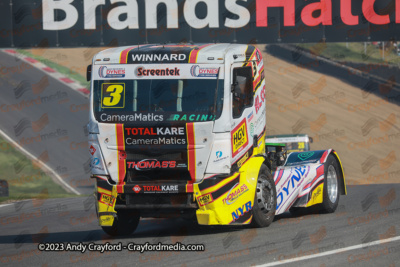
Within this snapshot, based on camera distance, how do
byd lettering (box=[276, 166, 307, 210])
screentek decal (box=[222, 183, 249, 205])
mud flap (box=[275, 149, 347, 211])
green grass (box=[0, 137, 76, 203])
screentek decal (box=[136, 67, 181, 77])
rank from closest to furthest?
1. screentek decal (box=[222, 183, 249, 205])
2. screentek decal (box=[136, 67, 181, 77])
3. byd lettering (box=[276, 166, 307, 210])
4. mud flap (box=[275, 149, 347, 211])
5. green grass (box=[0, 137, 76, 203])

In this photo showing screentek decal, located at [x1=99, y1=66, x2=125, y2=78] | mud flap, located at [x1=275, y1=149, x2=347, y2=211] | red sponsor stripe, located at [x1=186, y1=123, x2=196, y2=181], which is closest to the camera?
red sponsor stripe, located at [x1=186, y1=123, x2=196, y2=181]

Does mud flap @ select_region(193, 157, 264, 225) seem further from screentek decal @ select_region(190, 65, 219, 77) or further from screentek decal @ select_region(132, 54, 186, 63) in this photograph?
screentek decal @ select_region(132, 54, 186, 63)

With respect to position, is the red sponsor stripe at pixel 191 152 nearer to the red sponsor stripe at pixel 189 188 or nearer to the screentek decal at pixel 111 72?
the red sponsor stripe at pixel 189 188

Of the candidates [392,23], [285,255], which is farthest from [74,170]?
[285,255]

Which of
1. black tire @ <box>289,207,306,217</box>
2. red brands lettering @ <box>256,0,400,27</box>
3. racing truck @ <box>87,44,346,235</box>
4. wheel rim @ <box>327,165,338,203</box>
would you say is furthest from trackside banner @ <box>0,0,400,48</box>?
racing truck @ <box>87,44,346,235</box>

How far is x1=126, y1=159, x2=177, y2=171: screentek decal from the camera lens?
1084cm

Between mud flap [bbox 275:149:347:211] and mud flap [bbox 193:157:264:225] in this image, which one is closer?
mud flap [bbox 193:157:264:225]

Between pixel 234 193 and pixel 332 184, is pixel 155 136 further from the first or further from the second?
pixel 332 184

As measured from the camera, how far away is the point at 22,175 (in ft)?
95.7

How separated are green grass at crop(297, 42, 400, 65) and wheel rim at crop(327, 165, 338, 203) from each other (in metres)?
37.7

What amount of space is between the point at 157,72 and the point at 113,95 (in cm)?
74

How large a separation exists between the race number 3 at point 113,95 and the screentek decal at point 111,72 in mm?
137

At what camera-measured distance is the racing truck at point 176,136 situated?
10.8 metres

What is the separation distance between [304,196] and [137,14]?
11200mm
